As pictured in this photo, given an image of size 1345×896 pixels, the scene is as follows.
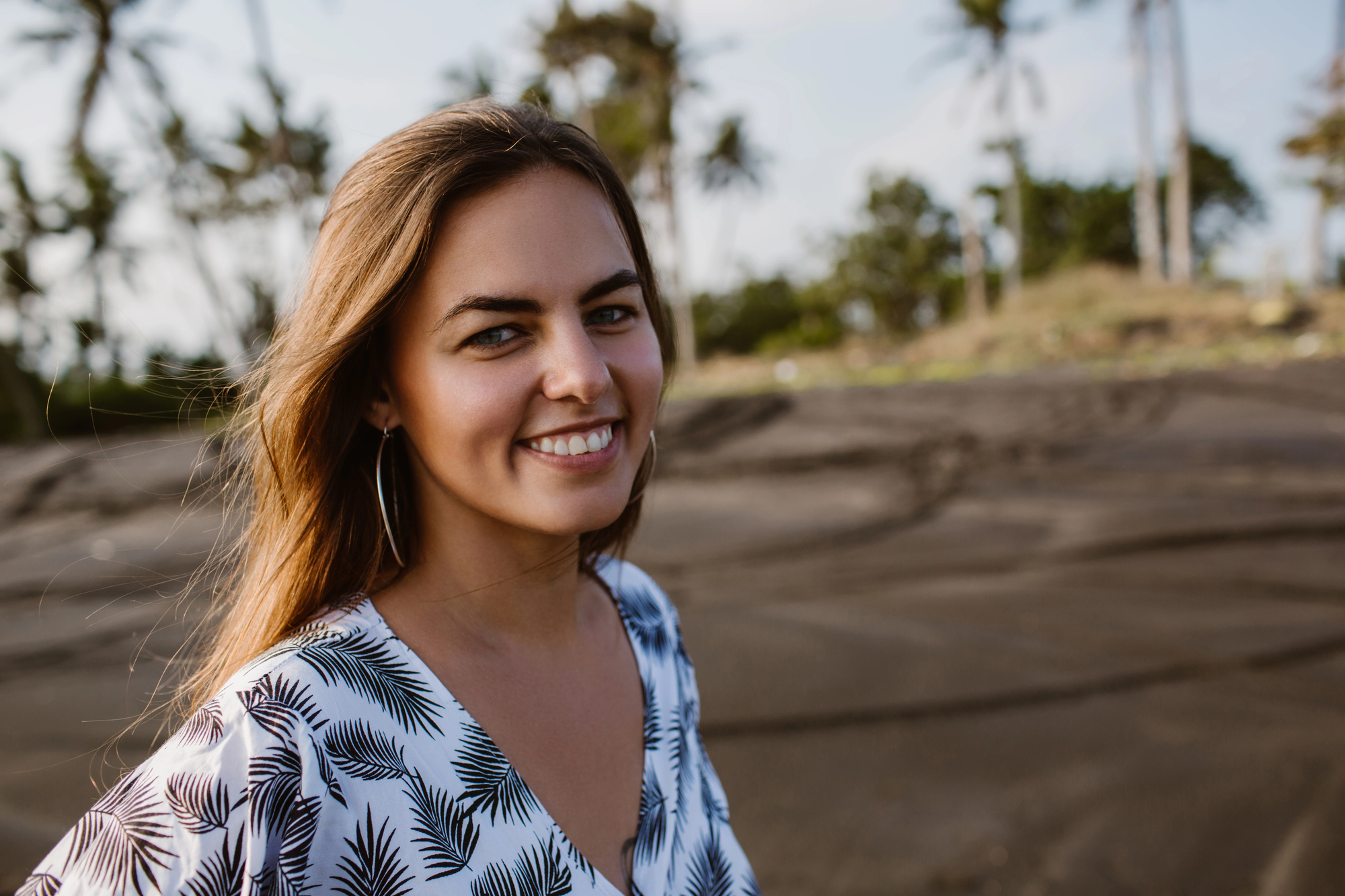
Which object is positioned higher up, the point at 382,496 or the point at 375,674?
the point at 382,496

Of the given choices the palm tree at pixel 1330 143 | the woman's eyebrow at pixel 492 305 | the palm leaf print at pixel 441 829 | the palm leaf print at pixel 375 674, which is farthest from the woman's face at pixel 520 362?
the palm tree at pixel 1330 143

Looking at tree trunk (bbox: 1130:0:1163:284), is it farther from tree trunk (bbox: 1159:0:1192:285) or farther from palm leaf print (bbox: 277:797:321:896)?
palm leaf print (bbox: 277:797:321:896)

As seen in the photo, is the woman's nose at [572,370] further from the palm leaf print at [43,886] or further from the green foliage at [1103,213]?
the green foliage at [1103,213]

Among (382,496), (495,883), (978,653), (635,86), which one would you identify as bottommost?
(978,653)

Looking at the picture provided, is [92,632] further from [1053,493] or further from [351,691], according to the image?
[1053,493]

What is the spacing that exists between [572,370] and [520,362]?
64mm

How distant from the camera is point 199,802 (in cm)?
73

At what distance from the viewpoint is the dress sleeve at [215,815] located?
28.3 inches

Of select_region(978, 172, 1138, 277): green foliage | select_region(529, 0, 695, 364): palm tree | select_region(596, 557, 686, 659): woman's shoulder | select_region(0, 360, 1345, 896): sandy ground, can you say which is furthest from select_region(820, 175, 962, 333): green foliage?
select_region(596, 557, 686, 659): woman's shoulder

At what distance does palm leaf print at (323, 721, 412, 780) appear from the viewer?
31.9 inches

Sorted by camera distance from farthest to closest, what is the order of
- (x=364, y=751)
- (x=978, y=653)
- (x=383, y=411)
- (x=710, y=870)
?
(x=978, y=653) < (x=710, y=870) < (x=383, y=411) < (x=364, y=751)

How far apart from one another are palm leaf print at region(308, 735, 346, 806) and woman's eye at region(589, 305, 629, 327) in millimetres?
569

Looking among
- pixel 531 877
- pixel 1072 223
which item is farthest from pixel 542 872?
pixel 1072 223

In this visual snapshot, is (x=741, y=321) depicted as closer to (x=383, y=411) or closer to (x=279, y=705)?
(x=383, y=411)
